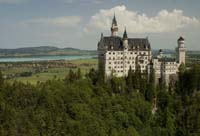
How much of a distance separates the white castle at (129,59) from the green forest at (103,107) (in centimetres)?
514

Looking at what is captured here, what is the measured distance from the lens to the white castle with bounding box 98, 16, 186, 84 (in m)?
95.4

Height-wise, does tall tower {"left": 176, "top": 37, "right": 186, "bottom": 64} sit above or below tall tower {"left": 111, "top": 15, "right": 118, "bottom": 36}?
below

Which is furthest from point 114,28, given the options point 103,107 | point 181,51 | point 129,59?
point 103,107

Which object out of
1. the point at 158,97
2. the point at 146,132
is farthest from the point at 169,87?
the point at 146,132

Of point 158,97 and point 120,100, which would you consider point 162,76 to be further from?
point 120,100

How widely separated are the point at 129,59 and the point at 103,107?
906 inches

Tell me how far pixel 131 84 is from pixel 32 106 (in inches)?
1015

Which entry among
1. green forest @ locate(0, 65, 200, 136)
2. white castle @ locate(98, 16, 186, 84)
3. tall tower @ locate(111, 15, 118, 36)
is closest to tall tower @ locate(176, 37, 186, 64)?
white castle @ locate(98, 16, 186, 84)

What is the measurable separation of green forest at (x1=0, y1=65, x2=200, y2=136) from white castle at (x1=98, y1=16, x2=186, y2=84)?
5142mm

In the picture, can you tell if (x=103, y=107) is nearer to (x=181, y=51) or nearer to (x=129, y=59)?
(x=129, y=59)

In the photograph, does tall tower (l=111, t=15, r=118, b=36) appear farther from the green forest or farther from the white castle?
the green forest

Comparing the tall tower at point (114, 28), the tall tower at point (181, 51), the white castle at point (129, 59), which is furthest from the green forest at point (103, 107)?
the tall tower at point (114, 28)

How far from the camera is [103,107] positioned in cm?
7831

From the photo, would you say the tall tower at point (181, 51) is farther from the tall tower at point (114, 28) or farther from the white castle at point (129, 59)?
the tall tower at point (114, 28)
